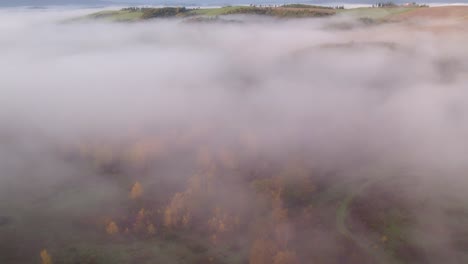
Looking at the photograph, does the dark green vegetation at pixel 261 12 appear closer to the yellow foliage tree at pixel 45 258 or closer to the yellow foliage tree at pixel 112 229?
the yellow foliage tree at pixel 112 229

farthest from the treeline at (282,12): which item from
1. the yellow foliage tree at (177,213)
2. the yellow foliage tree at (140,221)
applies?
the yellow foliage tree at (140,221)

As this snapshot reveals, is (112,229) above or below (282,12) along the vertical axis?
below

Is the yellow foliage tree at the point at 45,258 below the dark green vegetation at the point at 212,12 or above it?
below

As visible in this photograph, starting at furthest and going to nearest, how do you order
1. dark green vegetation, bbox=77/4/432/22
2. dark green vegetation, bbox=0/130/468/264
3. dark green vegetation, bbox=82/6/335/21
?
dark green vegetation, bbox=82/6/335/21 < dark green vegetation, bbox=77/4/432/22 < dark green vegetation, bbox=0/130/468/264

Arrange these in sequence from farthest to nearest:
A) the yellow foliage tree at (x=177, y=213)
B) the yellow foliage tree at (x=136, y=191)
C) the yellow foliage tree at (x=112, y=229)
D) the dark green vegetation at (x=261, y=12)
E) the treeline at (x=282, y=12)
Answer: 1. the treeline at (x=282, y=12)
2. the dark green vegetation at (x=261, y=12)
3. the yellow foliage tree at (x=136, y=191)
4. the yellow foliage tree at (x=177, y=213)
5. the yellow foliage tree at (x=112, y=229)

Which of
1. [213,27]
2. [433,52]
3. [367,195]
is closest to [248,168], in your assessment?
[367,195]

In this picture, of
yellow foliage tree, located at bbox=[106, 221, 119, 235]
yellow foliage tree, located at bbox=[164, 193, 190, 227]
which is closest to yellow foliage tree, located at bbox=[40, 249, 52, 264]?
yellow foliage tree, located at bbox=[106, 221, 119, 235]

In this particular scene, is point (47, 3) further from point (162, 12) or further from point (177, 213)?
point (177, 213)

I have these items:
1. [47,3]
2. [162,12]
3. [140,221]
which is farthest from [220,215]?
[47,3]

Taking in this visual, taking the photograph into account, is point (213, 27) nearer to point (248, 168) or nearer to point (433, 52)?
point (433, 52)

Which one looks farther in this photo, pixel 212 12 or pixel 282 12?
pixel 212 12

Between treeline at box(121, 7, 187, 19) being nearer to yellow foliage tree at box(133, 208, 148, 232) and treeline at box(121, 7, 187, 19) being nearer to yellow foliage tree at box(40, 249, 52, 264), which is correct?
yellow foliage tree at box(133, 208, 148, 232)

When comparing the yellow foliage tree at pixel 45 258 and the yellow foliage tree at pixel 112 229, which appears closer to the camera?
the yellow foliage tree at pixel 45 258

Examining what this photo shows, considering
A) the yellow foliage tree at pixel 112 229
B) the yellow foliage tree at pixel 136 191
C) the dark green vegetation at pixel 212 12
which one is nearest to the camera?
the yellow foliage tree at pixel 112 229
